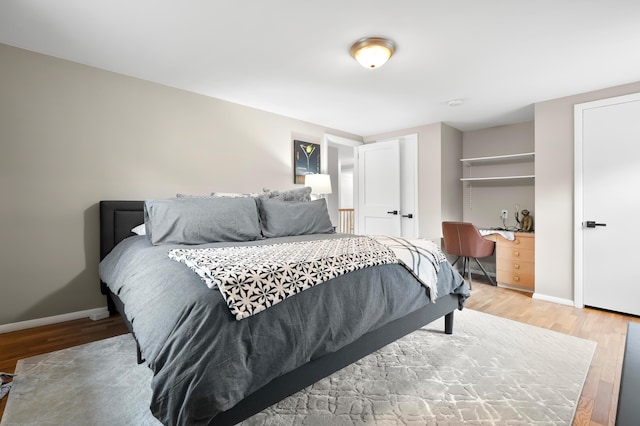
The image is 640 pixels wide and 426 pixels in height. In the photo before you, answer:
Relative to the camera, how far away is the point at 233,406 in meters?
1.16

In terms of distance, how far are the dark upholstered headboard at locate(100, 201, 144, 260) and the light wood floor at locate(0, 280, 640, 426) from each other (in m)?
0.67

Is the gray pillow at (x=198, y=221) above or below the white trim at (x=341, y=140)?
below

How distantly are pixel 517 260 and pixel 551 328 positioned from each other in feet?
4.60

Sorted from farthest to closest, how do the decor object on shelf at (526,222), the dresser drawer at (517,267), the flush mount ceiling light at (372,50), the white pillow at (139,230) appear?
1. the decor object on shelf at (526,222)
2. the dresser drawer at (517,267)
3. the white pillow at (139,230)
4. the flush mount ceiling light at (372,50)

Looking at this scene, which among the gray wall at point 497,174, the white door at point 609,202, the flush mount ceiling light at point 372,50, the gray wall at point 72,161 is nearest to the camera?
the flush mount ceiling light at point 372,50

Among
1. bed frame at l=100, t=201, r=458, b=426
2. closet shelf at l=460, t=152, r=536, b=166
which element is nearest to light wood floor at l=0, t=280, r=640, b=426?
bed frame at l=100, t=201, r=458, b=426

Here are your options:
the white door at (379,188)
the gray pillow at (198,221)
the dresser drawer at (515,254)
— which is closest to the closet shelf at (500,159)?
the white door at (379,188)

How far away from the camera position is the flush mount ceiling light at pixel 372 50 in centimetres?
227

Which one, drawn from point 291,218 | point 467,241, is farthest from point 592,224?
point 291,218

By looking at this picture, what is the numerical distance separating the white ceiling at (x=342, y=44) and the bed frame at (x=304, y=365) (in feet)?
4.35

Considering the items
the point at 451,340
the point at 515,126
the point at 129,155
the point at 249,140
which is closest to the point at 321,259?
the point at 451,340

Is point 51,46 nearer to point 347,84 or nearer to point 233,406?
point 347,84

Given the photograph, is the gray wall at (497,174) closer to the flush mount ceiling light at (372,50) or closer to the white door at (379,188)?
the white door at (379,188)

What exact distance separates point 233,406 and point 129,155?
2.66m
